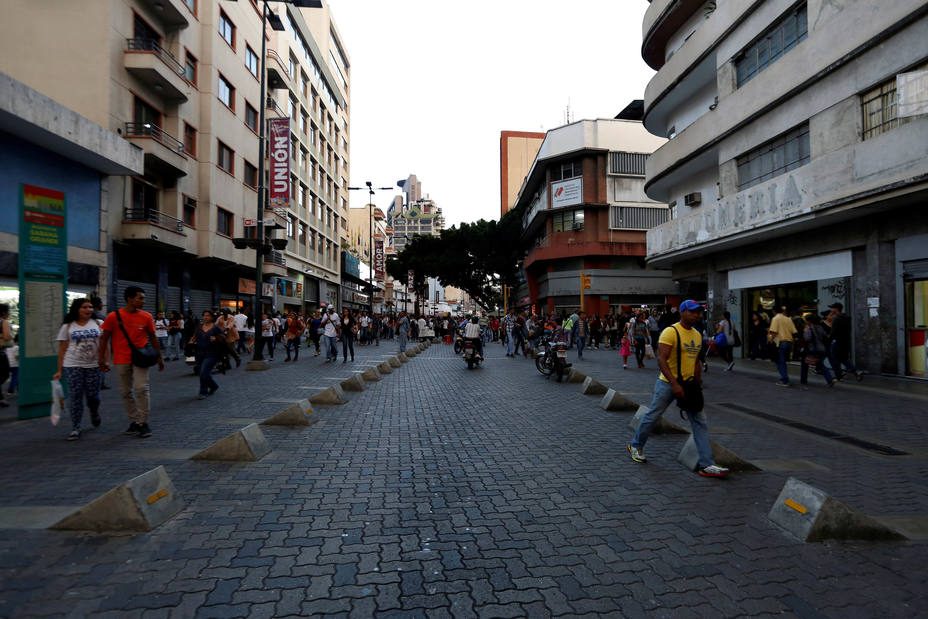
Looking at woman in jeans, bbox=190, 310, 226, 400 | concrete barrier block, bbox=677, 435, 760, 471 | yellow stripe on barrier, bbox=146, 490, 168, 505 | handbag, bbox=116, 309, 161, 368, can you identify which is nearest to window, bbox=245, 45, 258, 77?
woman in jeans, bbox=190, 310, 226, 400

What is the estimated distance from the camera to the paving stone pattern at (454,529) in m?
2.75

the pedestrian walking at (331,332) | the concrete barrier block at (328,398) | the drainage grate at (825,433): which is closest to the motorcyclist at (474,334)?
the pedestrian walking at (331,332)

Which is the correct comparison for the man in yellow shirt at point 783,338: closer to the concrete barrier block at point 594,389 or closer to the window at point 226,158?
the concrete barrier block at point 594,389

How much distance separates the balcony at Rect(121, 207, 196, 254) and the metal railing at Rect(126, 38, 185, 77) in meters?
5.52

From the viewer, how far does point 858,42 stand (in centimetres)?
1214

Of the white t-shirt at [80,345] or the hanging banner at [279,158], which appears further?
the hanging banner at [279,158]

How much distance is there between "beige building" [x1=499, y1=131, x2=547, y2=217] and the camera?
75.7 m

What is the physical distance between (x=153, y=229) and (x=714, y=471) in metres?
19.8

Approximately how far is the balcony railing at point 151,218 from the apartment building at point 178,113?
49 mm

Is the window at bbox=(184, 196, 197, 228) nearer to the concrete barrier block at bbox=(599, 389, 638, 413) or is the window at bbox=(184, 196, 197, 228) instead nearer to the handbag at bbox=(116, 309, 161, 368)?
the handbag at bbox=(116, 309, 161, 368)

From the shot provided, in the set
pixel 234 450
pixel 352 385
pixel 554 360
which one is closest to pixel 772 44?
pixel 554 360

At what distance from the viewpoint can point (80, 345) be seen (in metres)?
6.46

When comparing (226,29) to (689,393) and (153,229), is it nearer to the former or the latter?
(153,229)

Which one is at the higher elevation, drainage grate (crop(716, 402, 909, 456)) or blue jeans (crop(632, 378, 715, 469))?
blue jeans (crop(632, 378, 715, 469))
